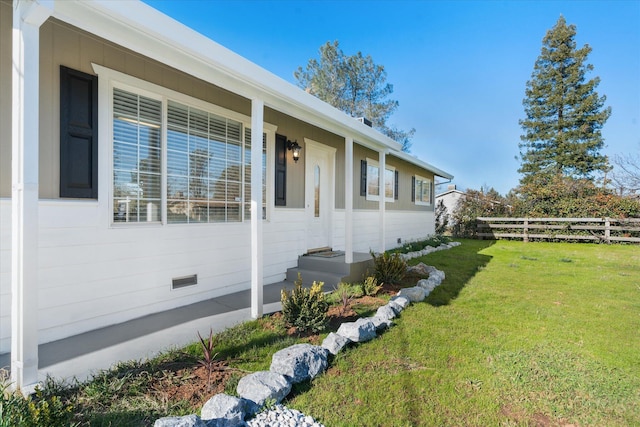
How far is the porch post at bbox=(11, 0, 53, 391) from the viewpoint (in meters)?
2.18

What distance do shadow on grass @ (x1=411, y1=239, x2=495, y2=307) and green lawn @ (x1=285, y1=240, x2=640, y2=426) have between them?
64mm

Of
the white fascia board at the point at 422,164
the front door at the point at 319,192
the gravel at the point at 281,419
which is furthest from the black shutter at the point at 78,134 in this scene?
the white fascia board at the point at 422,164

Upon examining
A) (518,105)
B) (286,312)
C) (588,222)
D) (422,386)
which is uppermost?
(518,105)

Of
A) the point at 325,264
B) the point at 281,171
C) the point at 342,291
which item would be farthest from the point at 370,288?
the point at 281,171

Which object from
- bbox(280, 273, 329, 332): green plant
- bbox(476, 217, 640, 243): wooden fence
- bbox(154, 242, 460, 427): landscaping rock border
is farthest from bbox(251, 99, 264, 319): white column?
bbox(476, 217, 640, 243): wooden fence

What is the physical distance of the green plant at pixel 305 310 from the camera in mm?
3549

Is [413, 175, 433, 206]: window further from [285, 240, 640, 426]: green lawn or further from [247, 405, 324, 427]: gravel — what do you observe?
[247, 405, 324, 427]: gravel

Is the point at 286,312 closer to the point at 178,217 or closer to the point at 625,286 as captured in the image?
the point at 178,217

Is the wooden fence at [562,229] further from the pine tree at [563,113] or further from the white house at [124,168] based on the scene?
the white house at [124,168]

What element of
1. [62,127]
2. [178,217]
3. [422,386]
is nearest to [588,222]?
[422,386]

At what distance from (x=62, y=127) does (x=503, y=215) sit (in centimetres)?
1563

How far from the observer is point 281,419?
7.00 ft

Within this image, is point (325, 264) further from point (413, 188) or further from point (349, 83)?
point (349, 83)

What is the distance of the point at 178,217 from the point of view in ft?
14.1
